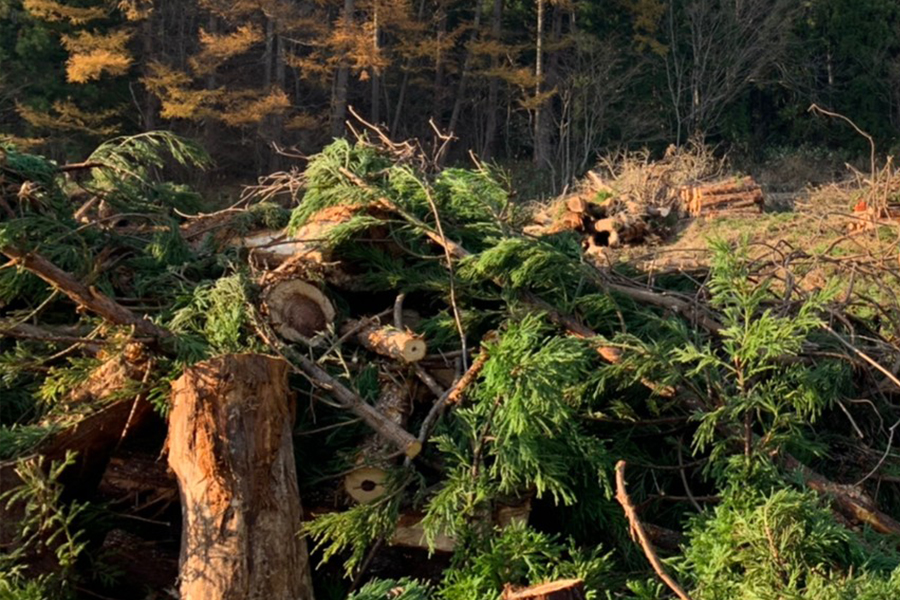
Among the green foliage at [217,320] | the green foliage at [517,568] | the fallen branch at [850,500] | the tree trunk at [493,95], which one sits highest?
the green foliage at [217,320]

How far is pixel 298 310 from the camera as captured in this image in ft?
12.6

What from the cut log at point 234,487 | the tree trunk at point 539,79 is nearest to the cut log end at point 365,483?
the cut log at point 234,487

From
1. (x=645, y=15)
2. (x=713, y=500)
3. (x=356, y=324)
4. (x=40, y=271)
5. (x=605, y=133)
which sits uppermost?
(x=40, y=271)

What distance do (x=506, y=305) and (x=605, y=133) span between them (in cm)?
2261

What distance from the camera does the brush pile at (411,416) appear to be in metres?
3.06

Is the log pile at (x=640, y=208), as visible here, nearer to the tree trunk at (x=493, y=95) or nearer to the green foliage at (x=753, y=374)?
the green foliage at (x=753, y=374)

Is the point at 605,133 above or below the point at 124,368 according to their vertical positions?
below

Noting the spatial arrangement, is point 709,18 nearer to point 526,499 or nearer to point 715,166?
point 715,166

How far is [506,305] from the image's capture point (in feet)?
12.9

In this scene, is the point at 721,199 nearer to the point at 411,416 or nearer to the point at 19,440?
the point at 411,416

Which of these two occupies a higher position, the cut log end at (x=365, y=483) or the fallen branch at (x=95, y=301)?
the fallen branch at (x=95, y=301)

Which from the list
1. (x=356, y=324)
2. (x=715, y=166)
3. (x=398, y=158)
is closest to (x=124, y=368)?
(x=356, y=324)

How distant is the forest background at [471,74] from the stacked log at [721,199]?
736 centimetres

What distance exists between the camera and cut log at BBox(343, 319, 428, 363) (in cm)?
362
